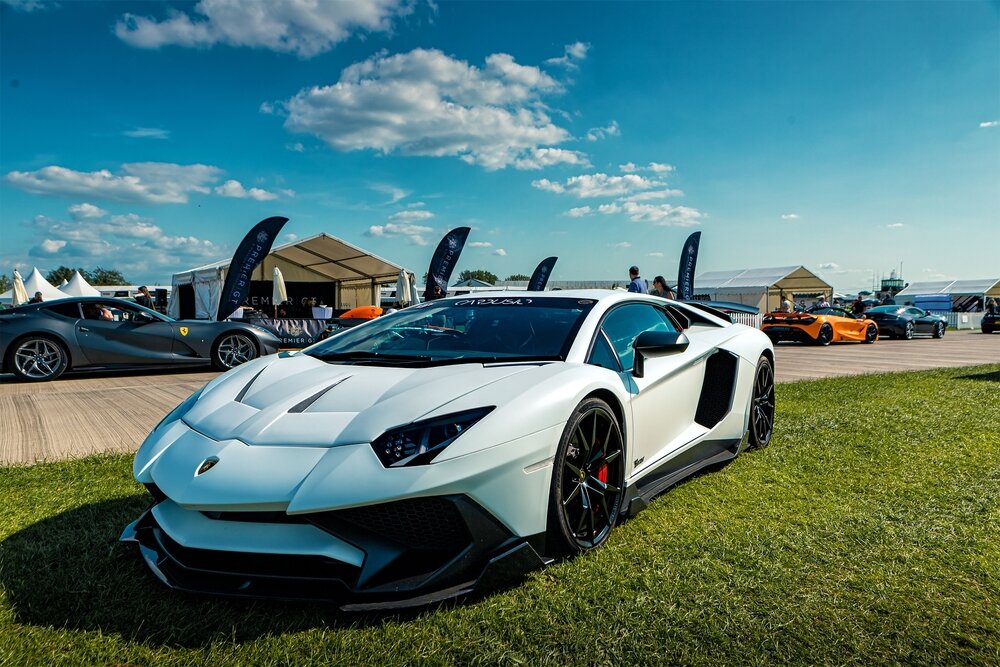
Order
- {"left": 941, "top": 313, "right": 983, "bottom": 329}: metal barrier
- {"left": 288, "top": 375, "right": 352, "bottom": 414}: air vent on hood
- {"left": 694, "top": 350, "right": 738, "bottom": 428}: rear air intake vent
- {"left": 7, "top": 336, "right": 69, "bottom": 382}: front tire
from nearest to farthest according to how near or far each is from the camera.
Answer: {"left": 288, "top": 375, "right": 352, "bottom": 414}: air vent on hood, {"left": 694, "top": 350, "right": 738, "bottom": 428}: rear air intake vent, {"left": 7, "top": 336, "right": 69, "bottom": 382}: front tire, {"left": 941, "top": 313, "right": 983, "bottom": 329}: metal barrier

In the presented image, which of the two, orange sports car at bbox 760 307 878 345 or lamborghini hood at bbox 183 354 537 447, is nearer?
lamborghini hood at bbox 183 354 537 447

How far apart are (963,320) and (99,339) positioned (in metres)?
41.3

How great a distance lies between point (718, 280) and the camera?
145 ft

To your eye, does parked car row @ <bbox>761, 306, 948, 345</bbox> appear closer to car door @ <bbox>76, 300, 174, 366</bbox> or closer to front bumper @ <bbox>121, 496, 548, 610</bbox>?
car door @ <bbox>76, 300, 174, 366</bbox>

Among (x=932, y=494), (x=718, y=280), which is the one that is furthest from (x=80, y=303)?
(x=718, y=280)

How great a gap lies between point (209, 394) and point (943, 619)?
9.36 ft

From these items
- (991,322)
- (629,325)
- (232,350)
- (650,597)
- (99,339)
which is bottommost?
(991,322)

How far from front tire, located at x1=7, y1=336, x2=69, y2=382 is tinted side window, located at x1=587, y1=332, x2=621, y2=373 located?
28.9 ft

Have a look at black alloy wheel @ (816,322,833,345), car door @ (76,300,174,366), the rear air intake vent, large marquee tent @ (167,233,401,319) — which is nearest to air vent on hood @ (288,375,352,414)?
the rear air intake vent

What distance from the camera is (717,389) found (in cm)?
400

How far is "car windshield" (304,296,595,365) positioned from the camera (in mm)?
3006

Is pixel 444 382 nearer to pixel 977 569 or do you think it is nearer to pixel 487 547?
pixel 487 547

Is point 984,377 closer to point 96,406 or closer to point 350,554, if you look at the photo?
point 350,554

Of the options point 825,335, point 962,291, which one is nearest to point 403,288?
point 825,335
